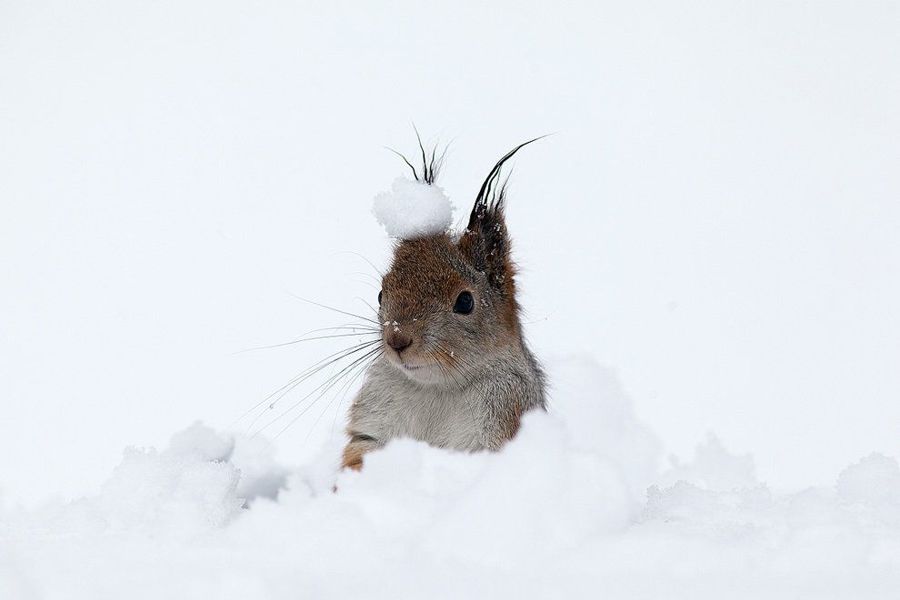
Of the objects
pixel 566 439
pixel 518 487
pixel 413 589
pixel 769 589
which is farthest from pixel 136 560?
pixel 769 589

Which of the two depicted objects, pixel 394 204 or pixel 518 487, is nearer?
pixel 518 487

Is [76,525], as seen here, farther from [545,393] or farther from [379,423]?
[545,393]

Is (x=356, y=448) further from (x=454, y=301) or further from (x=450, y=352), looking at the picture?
(x=454, y=301)

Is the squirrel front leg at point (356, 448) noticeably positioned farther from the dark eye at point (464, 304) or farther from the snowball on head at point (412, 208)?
the snowball on head at point (412, 208)

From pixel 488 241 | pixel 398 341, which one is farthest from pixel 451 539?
pixel 488 241

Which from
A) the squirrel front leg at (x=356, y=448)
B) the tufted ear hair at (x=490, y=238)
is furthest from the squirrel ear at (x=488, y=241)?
the squirrel front leg at (x=356, y=448)

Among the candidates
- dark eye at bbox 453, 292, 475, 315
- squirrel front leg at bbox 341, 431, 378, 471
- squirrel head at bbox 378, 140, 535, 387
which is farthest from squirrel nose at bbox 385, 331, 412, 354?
squirrel front leg at bbox 341, 431, 378, 471

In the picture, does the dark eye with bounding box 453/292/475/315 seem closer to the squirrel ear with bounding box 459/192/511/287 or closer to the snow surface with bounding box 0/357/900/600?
the squirrel ear with bounding box 459/192/511/287
